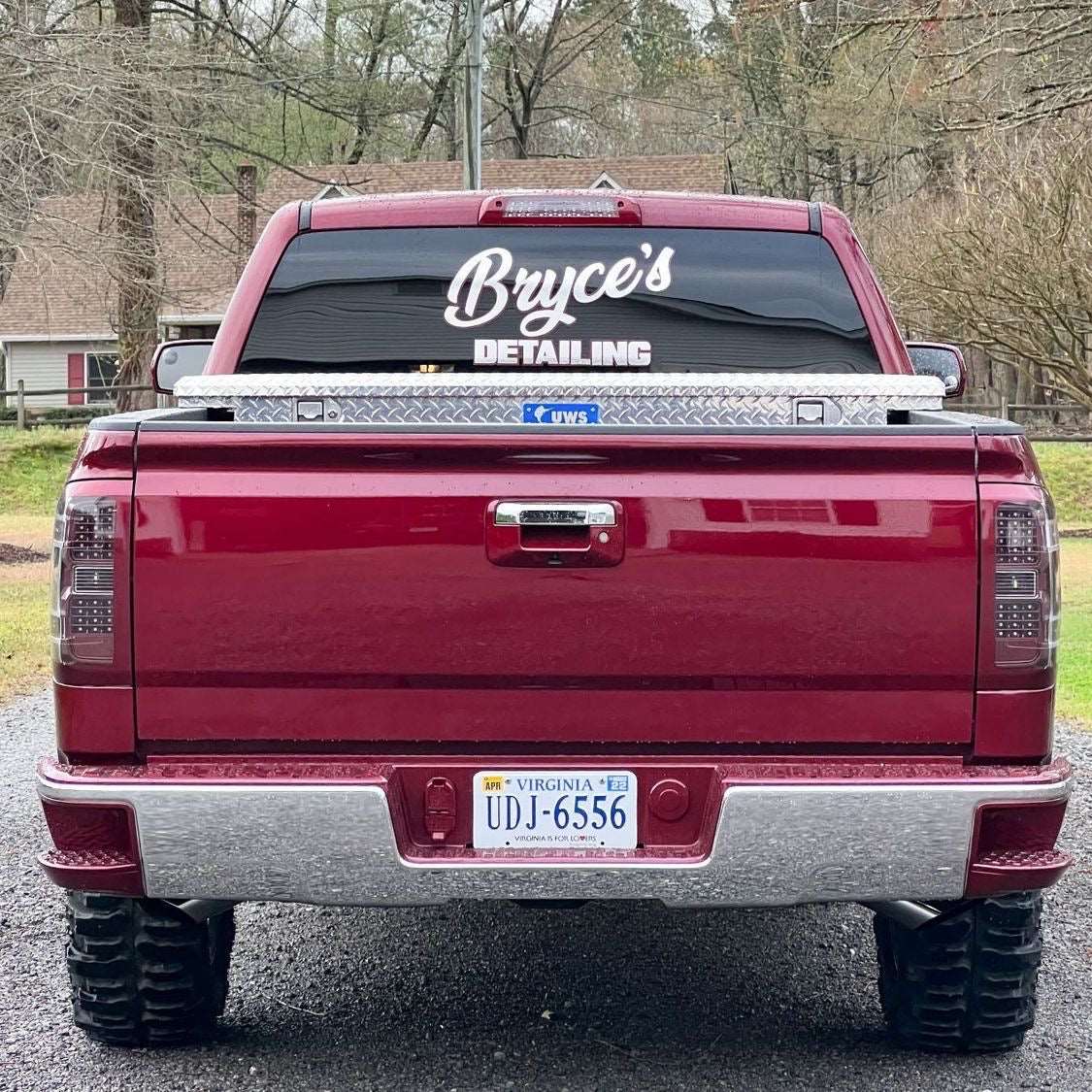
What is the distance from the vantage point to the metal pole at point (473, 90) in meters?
20.4

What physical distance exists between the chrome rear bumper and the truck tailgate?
0.52 feet

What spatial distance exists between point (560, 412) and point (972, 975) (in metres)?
1.69

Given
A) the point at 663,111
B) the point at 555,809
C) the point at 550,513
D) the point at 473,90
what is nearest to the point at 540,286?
the point at 550,513

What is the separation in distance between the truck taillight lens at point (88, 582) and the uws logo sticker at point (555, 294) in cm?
160

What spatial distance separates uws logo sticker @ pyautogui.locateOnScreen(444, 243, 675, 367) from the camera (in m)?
4.63

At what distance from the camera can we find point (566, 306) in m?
4.65

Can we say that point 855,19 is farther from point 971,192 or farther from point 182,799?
point 182,799

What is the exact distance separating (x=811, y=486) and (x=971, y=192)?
2232cm

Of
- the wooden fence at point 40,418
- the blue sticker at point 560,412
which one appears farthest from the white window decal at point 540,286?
the wooden fence at point 40,418

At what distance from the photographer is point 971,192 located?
24.2 m

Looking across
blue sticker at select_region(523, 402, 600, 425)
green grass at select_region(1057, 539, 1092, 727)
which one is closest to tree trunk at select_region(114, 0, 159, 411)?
green grass at select_region(1057, 539, 1092, 727)

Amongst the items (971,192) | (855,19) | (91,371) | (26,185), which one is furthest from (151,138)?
(91,371)

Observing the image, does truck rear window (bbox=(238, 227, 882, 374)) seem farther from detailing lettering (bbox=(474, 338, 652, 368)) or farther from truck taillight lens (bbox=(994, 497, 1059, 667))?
truck taillight lens (bbox=(994, 497, 1059, 667))

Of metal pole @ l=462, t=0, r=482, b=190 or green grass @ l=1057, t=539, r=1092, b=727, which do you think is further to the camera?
metal pole @ l=462, t=0, r=482, b=190
